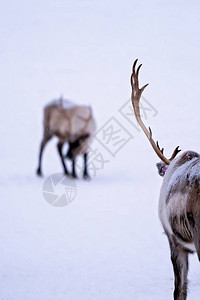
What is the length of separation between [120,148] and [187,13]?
343 cm

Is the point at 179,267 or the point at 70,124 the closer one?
the point at 179,267

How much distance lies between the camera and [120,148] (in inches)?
402

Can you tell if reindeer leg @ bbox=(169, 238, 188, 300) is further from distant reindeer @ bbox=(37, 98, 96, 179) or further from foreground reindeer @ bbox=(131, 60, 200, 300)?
distant reindeer @ bbox=(37, 98, 96, 179)

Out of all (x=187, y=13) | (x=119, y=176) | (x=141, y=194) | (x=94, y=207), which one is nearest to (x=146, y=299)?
(x=94, y=207)

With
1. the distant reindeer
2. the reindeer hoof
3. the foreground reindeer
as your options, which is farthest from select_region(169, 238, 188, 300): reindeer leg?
the distant reindeer

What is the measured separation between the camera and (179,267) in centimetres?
244

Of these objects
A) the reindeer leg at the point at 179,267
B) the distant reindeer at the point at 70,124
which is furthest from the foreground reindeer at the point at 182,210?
the distant reindeer at the point at 70,124

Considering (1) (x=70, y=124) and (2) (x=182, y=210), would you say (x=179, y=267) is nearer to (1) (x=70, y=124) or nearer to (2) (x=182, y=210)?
(2) (x=182, y=210)

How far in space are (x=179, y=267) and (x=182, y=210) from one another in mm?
426

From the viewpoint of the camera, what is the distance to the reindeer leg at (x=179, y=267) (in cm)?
239

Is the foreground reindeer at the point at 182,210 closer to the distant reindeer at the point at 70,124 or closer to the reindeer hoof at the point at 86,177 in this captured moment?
the reindeer hoof at the point at 86,177

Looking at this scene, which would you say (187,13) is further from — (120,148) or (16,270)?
(16,270)

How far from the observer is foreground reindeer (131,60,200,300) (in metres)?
2.05

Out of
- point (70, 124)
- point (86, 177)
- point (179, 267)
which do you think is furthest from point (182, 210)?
point (70, 124)
